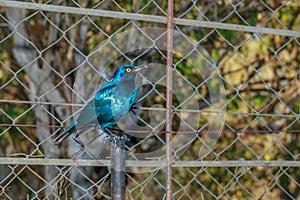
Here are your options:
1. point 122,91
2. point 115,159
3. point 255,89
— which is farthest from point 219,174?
point 115,159

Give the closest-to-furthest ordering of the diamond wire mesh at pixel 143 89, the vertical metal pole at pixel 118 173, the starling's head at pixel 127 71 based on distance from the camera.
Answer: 1. the vertical metal pole at pixel 118 173
2. the starling's head at pixel 127 71
3. the diamond wire mesh at pixel 143 89

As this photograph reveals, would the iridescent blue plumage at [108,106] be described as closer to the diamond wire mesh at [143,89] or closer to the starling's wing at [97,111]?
the starling's wing at [97,111]

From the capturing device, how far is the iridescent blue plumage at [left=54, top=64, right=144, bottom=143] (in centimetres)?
200

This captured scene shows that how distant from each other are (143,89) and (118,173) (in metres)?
1.19

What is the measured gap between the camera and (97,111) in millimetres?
1997

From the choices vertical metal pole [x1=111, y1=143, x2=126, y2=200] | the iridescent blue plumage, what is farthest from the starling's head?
vertical metal pole [x1=111, y1=143, x2=126, y2=200]

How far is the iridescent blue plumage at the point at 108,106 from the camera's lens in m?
2.00

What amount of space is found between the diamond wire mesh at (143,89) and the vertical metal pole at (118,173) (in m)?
0.25

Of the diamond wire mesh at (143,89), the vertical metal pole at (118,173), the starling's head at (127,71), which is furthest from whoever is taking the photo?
the diamond wire mesh at (143,89)

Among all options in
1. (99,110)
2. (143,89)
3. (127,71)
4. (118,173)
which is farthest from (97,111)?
(143,89)

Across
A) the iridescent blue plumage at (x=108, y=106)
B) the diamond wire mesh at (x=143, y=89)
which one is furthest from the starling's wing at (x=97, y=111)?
the diamond wire mesh at (x=143, y=89)

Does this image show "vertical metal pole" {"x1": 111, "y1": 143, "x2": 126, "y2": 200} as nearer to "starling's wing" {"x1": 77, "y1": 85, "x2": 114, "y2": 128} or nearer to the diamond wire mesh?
the diamond wire mesh

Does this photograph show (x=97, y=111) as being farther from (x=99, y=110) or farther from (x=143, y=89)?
(x=143, y=89)

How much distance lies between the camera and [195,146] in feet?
12.4
